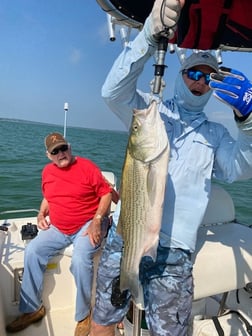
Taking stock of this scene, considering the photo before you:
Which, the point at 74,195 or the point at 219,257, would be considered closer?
the point at 219,257

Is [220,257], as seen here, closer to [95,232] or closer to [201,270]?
[201,270]

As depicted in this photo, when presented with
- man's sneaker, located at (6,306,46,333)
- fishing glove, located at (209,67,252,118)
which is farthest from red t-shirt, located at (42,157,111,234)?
fishing glove, located at (209,67,252,118)

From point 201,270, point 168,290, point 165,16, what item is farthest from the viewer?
point 201,270

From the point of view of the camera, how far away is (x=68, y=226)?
365 cm

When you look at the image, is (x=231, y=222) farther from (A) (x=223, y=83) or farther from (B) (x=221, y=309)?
(A) (x=223, y=83)

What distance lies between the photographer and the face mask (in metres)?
2.27

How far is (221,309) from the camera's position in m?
2.93

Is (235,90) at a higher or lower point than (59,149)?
higher

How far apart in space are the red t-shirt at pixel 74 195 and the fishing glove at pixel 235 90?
7.02 ft

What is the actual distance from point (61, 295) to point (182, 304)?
186 cm

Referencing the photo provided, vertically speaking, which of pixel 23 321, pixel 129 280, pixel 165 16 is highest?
pixel 165 16

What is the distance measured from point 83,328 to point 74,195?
1303 mm

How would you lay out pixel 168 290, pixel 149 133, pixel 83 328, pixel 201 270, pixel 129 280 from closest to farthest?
1. pixel 149 133
2. pixel 129 280
3. pixel 168 290
4. pixel 201 270
5. pixel 83 328

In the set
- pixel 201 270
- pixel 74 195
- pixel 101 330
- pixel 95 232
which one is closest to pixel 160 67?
pixel 201 270
